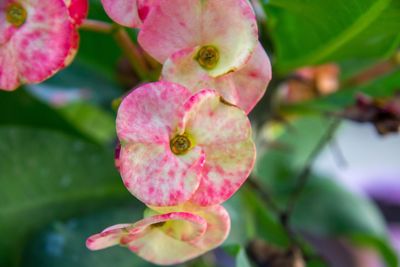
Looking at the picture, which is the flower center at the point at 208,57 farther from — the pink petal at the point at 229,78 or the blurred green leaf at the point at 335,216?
the blurred green leaf at the point at 335,216

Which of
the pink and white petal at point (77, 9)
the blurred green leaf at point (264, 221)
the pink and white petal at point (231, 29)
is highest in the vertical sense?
the pink and white petal at point (77, 9)

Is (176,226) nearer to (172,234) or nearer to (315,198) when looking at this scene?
(172,234)

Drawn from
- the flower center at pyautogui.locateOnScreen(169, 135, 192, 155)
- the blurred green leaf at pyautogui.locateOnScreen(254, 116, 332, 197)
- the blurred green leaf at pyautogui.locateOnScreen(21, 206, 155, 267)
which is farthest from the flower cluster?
the blurred green leaf at pyautogui.locateOnScreen(254, 116, 332, 197)

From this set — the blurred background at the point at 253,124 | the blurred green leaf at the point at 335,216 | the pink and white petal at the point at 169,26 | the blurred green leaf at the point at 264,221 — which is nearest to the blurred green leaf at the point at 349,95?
the blurred background at the point at 253,124

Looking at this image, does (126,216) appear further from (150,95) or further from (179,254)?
(150,95)

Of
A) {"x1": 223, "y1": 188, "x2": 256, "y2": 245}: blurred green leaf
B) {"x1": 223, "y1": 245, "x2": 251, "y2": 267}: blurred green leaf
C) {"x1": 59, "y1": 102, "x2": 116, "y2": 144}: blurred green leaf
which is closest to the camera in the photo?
{"x1": 223, "y1": 245, "x2": 251, "y2": 267}: blurred green leaf

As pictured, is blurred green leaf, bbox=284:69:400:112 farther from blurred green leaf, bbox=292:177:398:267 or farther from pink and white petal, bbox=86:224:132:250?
pink and white petal, bbox=86:224:132:250
